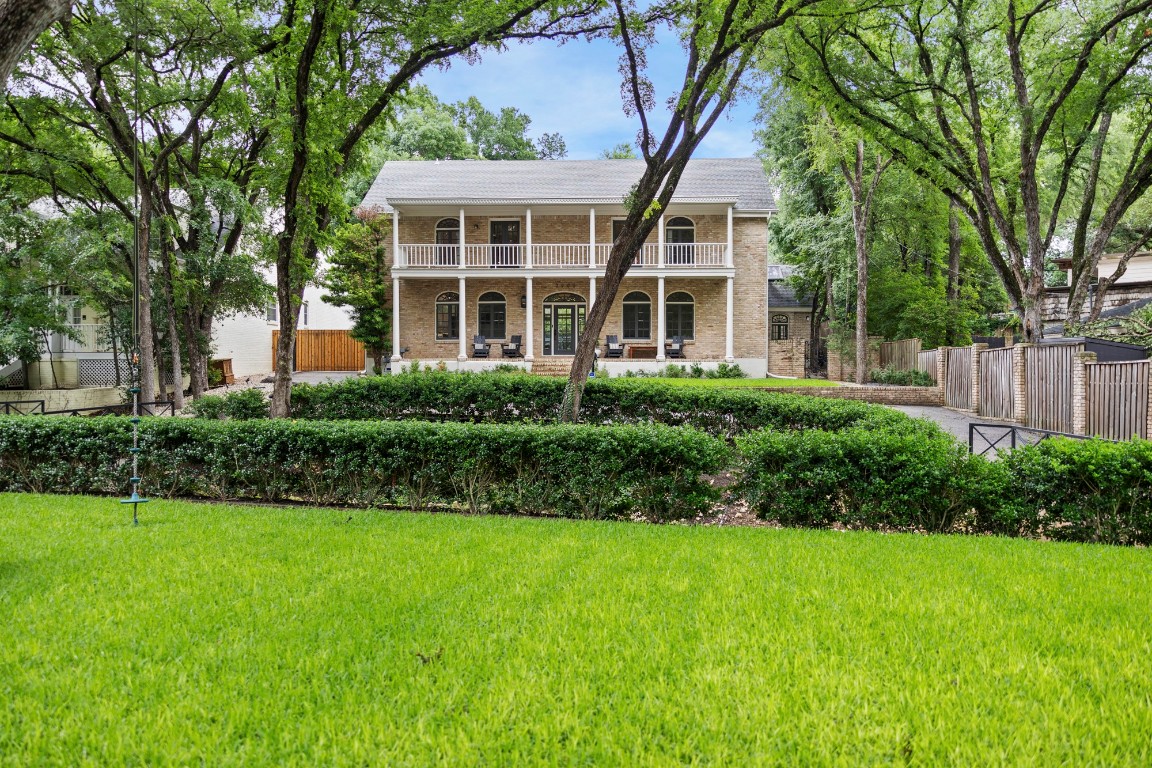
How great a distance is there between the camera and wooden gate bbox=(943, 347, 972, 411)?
1517 cm

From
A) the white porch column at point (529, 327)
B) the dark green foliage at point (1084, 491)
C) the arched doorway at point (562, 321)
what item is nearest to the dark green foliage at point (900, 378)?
the arched doorway at point (562, 321)

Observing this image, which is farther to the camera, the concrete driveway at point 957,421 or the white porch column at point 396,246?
the white porch column at point 396,246

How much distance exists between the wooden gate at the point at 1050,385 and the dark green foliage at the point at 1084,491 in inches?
257

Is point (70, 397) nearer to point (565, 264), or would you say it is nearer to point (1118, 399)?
point (565, 264)

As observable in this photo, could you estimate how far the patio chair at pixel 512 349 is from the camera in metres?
22.8

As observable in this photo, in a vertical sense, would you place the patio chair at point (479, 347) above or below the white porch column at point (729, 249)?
below

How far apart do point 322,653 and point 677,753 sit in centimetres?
156

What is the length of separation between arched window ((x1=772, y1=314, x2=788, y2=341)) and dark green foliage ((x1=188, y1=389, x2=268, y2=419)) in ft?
84.0

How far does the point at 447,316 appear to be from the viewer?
23.9 meters

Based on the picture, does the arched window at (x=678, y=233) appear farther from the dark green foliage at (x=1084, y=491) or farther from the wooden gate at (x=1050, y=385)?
the dark green foliage at (x=1084, y=491)

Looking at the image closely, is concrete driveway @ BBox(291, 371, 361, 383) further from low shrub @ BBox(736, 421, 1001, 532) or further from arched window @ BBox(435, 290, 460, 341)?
low shrub @ BBox(736, 421, 1001, 532)

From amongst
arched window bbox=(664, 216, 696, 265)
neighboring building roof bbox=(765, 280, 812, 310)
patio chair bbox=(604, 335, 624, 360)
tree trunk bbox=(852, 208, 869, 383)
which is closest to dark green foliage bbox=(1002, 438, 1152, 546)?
patio chair bbox=(604, 335, 624, 360)

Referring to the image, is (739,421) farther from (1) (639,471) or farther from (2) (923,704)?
(2) (923,704)

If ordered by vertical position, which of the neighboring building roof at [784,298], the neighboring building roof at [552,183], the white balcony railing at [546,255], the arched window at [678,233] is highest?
the neighboring building roof at [552,183]
